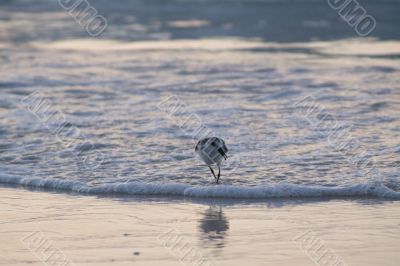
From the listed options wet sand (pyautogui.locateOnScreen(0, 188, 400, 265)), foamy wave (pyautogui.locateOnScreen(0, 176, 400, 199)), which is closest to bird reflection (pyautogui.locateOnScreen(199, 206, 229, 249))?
wet sand (pyautogui.locateOnScreen(0, 188, 400, 265))

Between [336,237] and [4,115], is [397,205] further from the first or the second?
[4,115]

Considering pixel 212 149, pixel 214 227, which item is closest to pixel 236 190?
pixel 212 149

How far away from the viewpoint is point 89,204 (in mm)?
8703

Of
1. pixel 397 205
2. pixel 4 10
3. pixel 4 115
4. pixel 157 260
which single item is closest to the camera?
pixel 157 260

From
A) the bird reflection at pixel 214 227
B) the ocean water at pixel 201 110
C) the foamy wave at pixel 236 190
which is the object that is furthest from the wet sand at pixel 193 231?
the ocean water at pixel 201 110

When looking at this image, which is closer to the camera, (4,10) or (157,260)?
(157,260)

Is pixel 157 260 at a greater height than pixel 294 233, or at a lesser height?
lesser

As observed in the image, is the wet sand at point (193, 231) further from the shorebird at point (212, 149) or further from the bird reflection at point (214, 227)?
the shorebird at point (212, 149)

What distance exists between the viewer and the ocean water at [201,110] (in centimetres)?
958

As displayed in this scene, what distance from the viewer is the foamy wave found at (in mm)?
8820

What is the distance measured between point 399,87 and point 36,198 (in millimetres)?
8030

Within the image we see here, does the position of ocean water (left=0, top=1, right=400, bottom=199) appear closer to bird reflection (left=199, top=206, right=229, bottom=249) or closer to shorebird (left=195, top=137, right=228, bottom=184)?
shorebird (left=195, top=137, right=228, bottom=184)

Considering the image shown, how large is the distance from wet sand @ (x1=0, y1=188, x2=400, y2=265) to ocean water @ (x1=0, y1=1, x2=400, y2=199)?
0.46 m

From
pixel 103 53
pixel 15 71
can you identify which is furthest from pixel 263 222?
pixel 103 53
